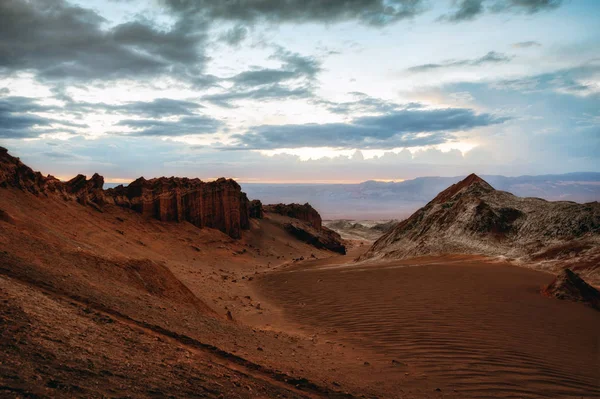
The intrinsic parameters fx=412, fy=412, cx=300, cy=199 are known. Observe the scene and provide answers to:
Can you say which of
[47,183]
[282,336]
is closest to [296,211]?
[47,183]

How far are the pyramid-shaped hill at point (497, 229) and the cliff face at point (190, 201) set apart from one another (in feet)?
47.2

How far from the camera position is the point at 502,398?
5.86 metres

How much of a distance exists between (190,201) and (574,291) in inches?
1077

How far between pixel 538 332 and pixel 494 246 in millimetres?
10718

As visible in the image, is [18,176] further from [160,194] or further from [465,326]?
[465,326]

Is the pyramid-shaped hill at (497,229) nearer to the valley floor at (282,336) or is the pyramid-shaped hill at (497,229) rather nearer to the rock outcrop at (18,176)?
the valley floor at (282,336)

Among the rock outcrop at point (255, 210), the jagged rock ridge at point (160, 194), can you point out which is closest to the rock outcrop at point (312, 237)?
the rock outcrop at point (255, 210)

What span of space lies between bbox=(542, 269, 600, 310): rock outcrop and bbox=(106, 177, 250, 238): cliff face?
84.9 feet

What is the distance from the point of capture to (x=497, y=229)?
1969cm

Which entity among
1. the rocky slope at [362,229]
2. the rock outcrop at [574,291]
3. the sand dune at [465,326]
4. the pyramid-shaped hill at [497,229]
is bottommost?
the rocky slope at [362,229]

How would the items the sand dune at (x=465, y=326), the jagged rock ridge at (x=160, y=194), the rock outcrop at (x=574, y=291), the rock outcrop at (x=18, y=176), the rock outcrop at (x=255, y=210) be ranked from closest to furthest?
the sand dune at (x=465, y=326), the rock outcrop at (x=574, y=291), the rock outcrop at (x=18, y=176), the jagged rock ridge at (x=160, y=194), the rock outcrop at (x=255, y=210)

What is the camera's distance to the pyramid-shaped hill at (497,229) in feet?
53.2

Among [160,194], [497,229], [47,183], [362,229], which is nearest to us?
[497,229]

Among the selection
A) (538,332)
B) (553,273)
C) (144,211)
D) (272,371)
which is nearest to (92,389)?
(272,371)
